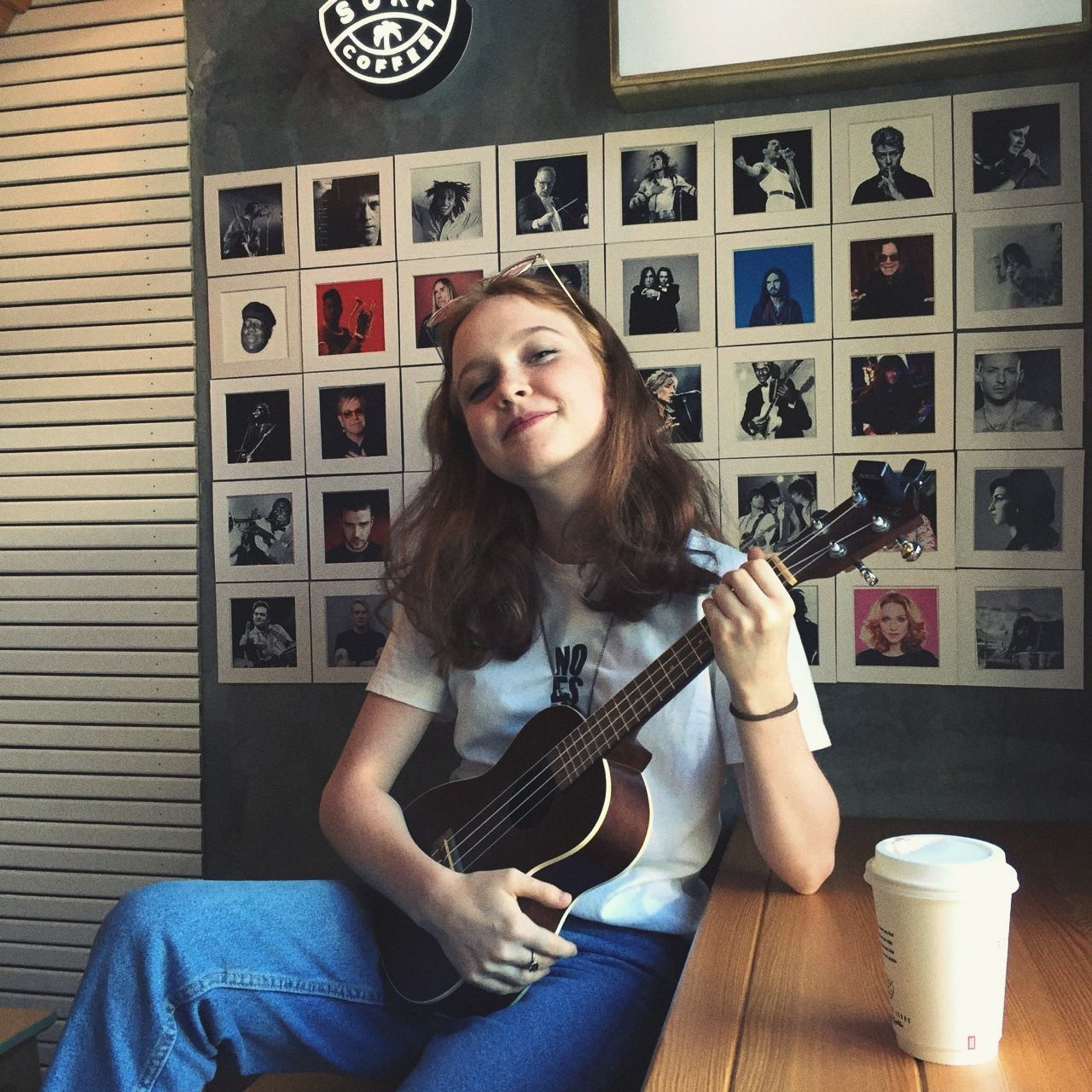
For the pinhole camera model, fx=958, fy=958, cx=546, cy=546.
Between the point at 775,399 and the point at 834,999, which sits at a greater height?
the point at 775,399

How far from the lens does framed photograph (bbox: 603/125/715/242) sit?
1987 mm

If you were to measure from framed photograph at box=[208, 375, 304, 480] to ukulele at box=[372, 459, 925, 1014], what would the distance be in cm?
106

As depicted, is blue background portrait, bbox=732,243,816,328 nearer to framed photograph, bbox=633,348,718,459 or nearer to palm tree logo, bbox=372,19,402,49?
framed photograph, bbox=633,348,718,459

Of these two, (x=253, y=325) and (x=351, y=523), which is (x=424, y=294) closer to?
(x=253, y=325)

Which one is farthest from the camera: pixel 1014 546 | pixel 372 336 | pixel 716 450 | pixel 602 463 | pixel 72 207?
pixel 72 207

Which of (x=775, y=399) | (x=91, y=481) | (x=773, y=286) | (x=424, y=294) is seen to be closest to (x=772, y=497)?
(x=775, y=399)

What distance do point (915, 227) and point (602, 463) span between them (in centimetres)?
83

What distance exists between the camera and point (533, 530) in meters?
1.76

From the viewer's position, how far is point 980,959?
2.81 feet

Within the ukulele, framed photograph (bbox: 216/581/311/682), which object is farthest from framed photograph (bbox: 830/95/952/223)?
framed photograph (bbox: 216/581/311/682)

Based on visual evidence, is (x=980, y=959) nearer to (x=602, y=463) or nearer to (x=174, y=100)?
(x=602, y=463)

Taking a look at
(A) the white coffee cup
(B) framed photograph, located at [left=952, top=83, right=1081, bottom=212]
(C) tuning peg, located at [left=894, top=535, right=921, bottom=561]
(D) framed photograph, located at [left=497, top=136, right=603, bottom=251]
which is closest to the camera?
(A) the white coffee cup

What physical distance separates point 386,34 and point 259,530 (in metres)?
1.14

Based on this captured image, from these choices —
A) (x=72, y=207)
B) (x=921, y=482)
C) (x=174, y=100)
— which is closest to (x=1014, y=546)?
(x=921, y=482)
